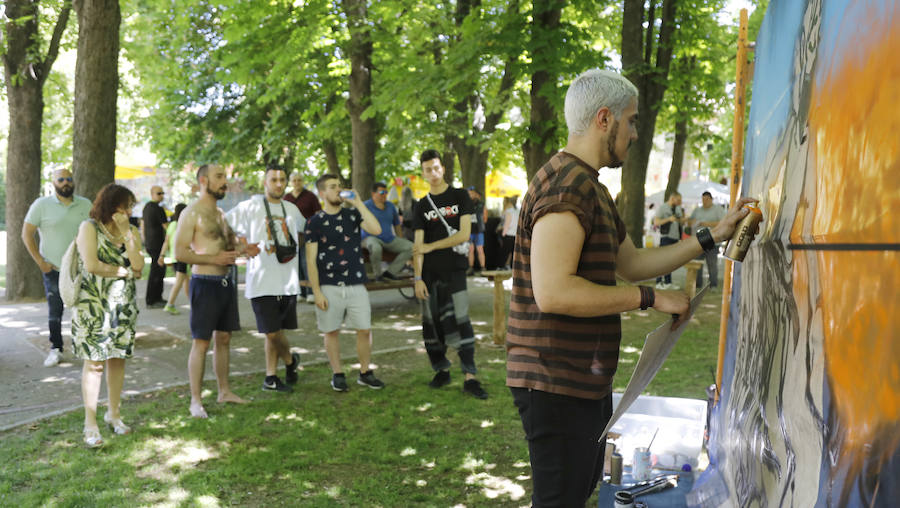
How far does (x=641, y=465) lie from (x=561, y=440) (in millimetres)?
1759

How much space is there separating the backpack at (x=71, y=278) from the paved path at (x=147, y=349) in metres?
1.31

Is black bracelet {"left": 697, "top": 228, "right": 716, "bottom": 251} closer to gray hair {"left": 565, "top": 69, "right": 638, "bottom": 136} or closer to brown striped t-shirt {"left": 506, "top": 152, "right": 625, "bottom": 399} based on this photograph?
brown striped t-shirt {"left": 506, "top": 152, "right": 625, "bottom": 399}

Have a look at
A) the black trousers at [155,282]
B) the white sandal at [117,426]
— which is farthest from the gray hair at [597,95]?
the black trousers at [155,282]

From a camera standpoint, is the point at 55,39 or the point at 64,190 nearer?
the point at 64,190

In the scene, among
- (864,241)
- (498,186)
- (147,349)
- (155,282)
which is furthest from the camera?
(498,186)

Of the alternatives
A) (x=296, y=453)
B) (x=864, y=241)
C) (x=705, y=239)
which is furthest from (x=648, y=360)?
(x=296, y=453)

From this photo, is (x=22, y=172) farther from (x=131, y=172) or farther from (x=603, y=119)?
(x=131, y=172)

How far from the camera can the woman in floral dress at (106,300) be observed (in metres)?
5.47

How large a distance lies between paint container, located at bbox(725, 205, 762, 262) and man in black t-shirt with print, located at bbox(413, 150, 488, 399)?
162 inches

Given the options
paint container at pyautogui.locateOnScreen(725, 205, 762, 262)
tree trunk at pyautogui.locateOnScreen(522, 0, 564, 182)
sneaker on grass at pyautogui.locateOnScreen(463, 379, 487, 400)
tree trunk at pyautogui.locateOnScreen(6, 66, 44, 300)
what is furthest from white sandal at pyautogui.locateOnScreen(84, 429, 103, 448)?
tree trunk at pyautogui.locateOnScreen(6, 66, 44, 300)

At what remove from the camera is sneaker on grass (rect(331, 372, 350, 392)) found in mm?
7020

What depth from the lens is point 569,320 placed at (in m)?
2.49

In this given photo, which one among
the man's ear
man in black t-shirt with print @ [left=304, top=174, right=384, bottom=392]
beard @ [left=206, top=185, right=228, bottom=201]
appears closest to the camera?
the man's ear

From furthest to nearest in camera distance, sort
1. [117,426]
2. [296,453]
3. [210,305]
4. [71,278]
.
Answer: [210,305], [117,426], [71,278], [296,453]
